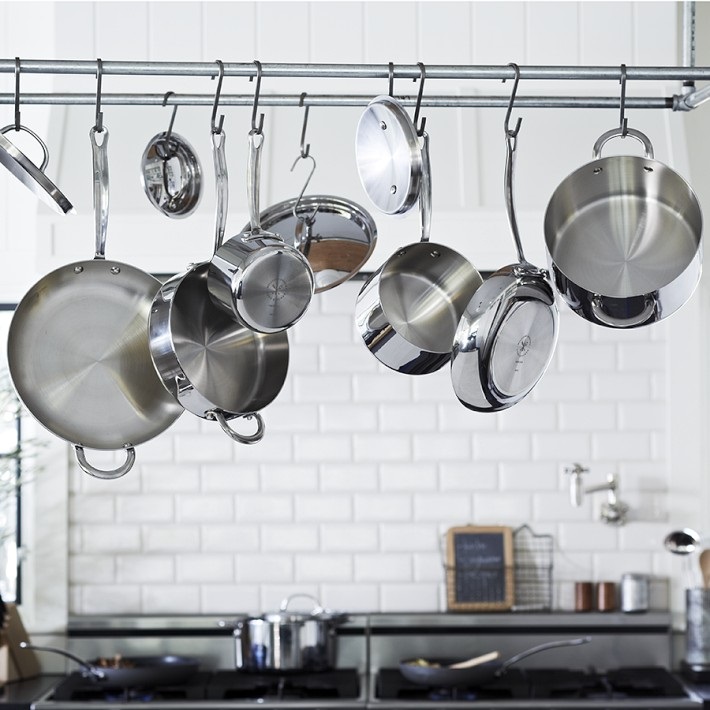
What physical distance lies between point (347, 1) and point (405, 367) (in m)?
2.23

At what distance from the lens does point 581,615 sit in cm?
382

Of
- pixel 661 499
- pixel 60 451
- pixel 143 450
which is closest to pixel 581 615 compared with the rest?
pixel 661 499

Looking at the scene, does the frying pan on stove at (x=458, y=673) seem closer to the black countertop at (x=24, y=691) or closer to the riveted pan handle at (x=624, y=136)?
the black countertop at (x=24, y=691)

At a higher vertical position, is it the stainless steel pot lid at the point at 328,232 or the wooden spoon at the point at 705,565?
the stainless steel pot lid at the point at 328,232

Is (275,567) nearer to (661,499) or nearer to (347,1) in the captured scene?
(661,499)

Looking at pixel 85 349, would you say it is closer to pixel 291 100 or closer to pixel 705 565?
pixel 291 100

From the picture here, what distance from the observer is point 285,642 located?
3559 mm

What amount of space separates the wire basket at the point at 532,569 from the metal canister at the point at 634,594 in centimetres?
25

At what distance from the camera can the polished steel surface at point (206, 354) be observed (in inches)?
67.8

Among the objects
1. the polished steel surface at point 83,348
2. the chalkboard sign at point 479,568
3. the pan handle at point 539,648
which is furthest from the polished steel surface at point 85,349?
the chalkboard sign at point 479,568

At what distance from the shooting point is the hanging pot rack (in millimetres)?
1704

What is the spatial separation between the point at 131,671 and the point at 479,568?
121 cm

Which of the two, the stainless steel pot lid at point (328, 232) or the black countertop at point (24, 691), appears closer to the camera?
the stainless steel pot lid at point (328, 232)

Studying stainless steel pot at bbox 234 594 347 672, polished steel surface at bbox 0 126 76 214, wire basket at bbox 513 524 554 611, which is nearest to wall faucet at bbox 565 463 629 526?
wire basket at bbox 513 524 554 611
